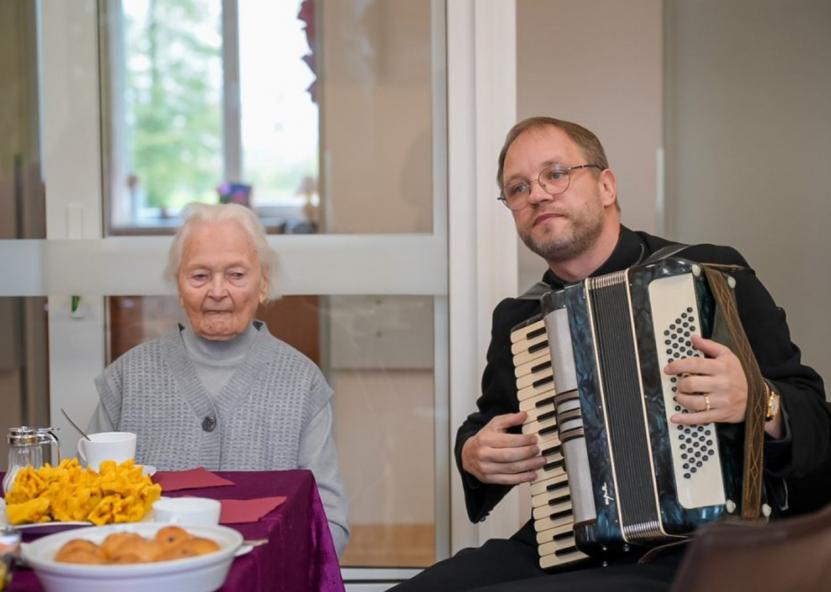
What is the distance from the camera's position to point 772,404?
179cm

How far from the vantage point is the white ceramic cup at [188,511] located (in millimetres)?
1372

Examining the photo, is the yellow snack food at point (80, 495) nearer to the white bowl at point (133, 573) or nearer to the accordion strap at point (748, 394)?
the white bowl at point (133, 573)

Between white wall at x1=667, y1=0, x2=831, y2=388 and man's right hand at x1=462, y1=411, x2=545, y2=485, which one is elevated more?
white wall at x1=667, y1=0, x2=831, y2=388

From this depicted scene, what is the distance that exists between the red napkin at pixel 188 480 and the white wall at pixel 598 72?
1.58 m

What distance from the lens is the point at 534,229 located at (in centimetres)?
214

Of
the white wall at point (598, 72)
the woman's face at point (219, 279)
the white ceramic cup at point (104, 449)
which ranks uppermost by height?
the white wall at point (598, 72)

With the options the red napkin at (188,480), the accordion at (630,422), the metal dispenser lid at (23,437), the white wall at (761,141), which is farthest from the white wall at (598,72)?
the metal dispenser lid at (23,437)

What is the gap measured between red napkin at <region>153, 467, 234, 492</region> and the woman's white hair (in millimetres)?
666

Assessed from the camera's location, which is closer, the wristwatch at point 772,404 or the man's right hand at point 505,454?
the wristwatch at point 772,404

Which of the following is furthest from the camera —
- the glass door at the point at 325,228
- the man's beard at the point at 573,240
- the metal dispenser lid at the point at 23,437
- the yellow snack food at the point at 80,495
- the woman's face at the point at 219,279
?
the glass door at the point at 325,228

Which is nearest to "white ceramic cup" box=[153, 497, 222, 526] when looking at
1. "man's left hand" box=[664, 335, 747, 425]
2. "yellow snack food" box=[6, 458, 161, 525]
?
"yellow snack food" box=[6, 458, 161, 525]

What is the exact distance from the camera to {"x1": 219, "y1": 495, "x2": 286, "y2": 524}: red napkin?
4.91ft

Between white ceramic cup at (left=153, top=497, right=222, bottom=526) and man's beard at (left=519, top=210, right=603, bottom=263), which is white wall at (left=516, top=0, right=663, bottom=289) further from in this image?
white ceramic cup at (left=153, top=497, right=222, bottom=526)

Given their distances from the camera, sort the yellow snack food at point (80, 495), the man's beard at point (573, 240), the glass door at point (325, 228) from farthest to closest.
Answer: the glass door at point (325, 228) → the man's beard at point (573, 240) → the yellow snack food at point (80, 495)
